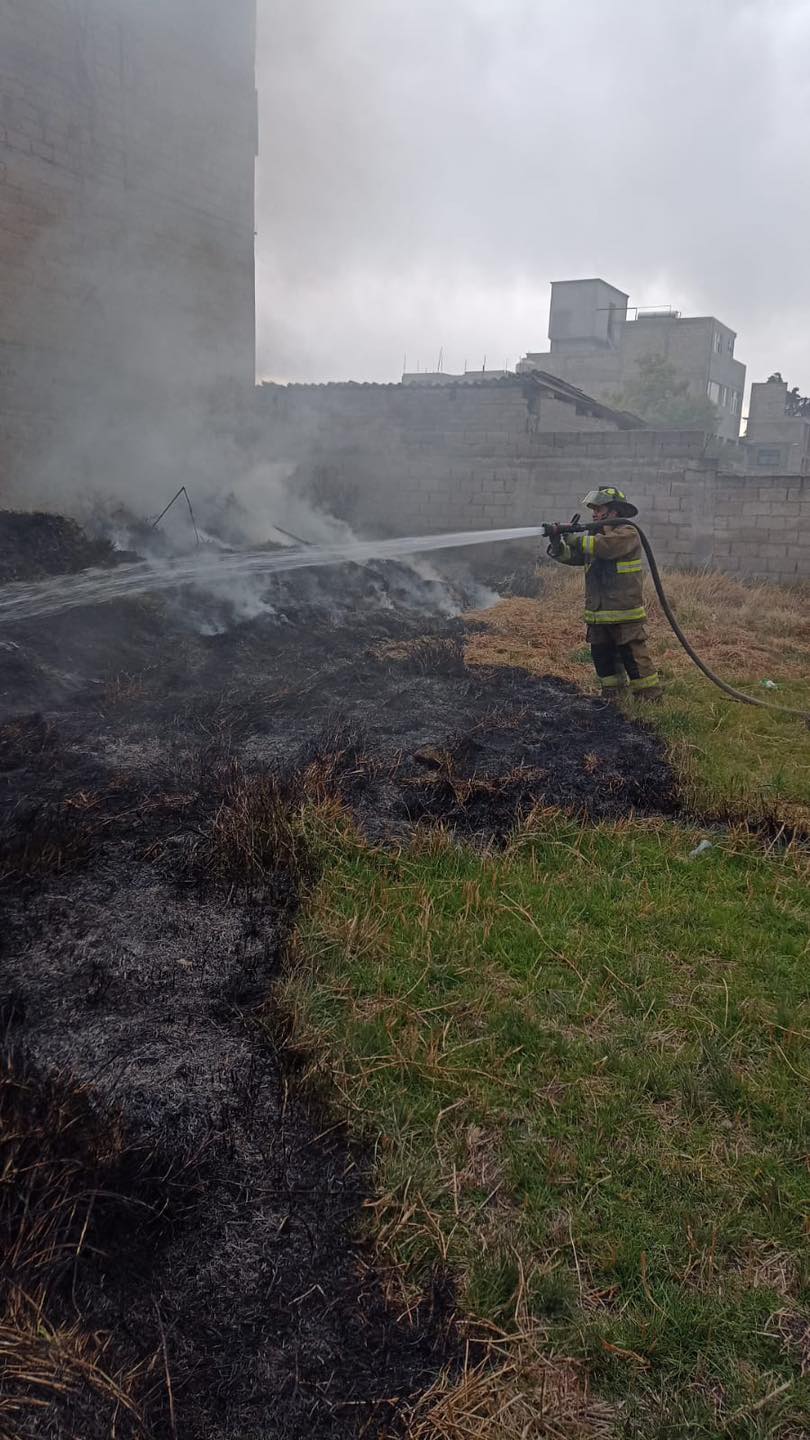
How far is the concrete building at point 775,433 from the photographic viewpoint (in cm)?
3656

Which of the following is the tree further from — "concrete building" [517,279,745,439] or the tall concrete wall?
the tall concrete wall

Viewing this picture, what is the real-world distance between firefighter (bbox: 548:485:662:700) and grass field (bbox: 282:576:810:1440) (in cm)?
218

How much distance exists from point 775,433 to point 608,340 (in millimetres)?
9300

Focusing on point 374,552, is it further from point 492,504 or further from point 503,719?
point 503,719

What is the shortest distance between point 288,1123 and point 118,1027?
2.00 feet

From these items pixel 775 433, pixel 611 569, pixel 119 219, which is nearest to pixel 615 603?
pixel 611 569

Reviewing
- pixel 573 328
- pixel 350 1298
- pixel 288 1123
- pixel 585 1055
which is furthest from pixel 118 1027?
pixel 573 328

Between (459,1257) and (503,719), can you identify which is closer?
(459,1257)

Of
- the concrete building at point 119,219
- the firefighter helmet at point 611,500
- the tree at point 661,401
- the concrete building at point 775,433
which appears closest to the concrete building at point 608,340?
the concrete building at point 775,433

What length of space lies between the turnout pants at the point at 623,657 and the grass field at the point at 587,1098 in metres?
2.13

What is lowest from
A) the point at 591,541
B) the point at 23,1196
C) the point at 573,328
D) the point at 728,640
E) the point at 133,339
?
the point at 23,1196

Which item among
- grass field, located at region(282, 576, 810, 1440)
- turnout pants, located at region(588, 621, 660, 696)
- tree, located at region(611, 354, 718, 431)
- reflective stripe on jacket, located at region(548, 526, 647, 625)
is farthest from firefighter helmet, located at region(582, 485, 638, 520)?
tree, located at region(611, 354, 718, 431)

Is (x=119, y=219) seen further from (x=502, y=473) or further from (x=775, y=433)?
(x=775, y=433)

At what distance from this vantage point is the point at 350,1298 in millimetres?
1833
